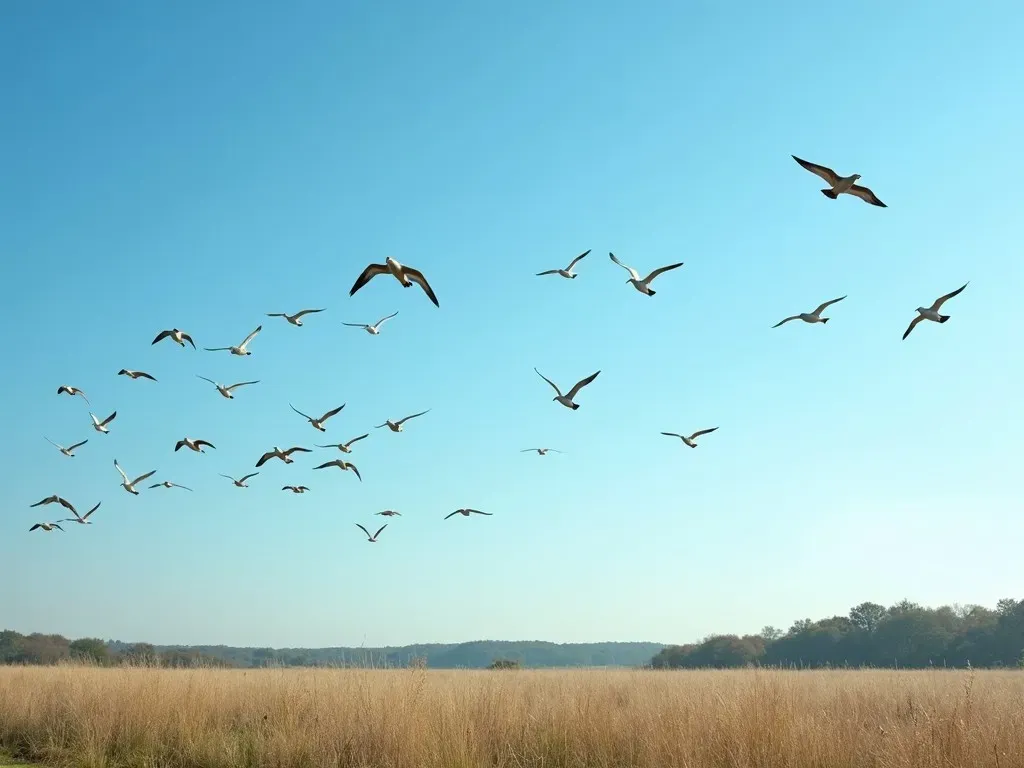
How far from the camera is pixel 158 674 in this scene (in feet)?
52.1

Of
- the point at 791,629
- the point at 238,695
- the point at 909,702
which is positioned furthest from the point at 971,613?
the point at 238,695

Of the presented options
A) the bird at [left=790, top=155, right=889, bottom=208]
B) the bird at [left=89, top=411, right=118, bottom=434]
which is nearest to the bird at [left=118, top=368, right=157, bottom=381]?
the bird at [left=89, top=411, right=118, bottom=434]

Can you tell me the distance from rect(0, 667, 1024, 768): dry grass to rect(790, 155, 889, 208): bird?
6797 mm

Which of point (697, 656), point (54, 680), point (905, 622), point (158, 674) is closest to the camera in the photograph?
point (158, 674)

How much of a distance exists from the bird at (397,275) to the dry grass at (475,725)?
5567mm

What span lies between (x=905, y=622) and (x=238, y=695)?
5793 centimetres

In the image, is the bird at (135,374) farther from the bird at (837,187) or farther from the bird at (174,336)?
the bird at (837,187)

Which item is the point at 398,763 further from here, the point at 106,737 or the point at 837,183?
the point at 837,183

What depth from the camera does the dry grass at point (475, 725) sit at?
299 inches

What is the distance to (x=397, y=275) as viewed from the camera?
41.0 feet

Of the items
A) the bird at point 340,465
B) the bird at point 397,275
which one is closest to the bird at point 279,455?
the bird at point 340,465

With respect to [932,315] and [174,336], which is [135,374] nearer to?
[174,336]

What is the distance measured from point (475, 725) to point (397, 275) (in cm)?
642

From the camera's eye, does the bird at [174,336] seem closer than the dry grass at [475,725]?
No
